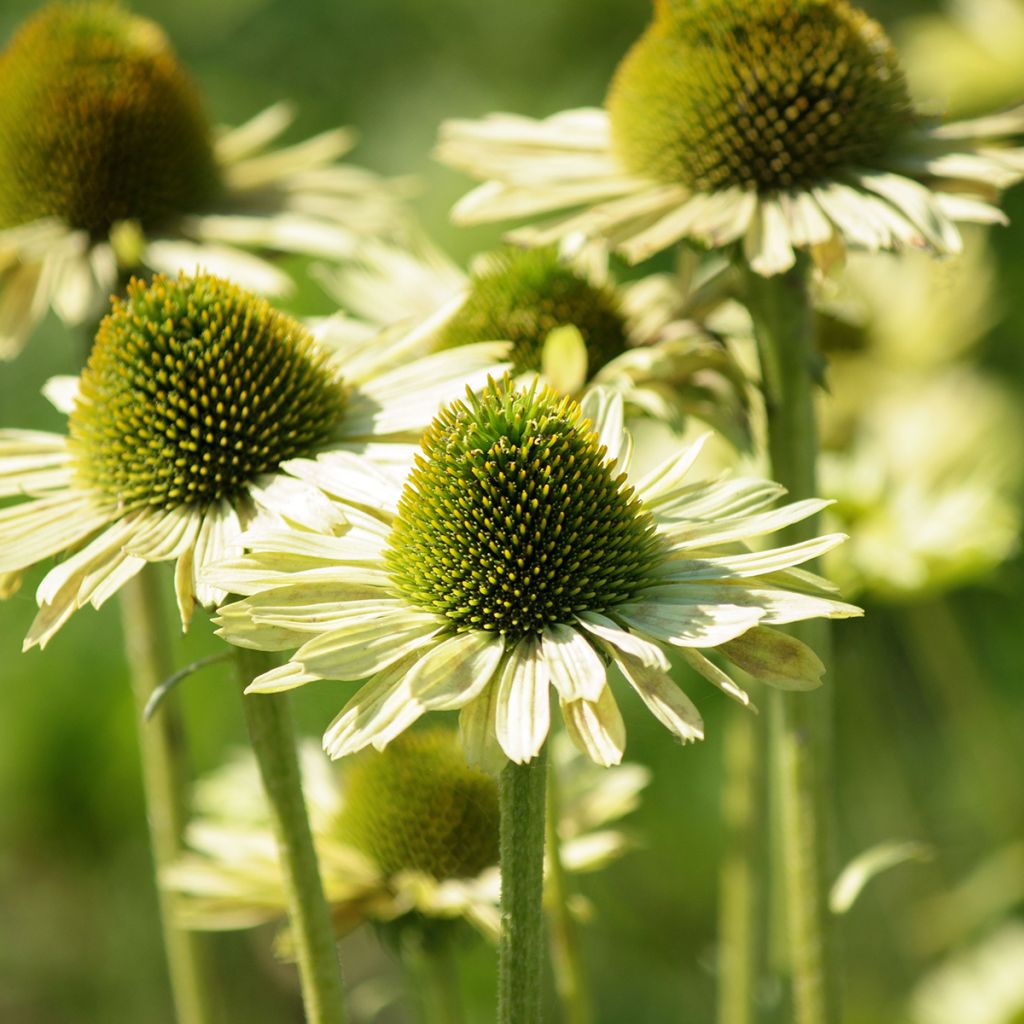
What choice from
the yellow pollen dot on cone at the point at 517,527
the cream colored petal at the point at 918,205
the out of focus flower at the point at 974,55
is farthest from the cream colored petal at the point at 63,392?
the out of focus flower at the point at 974,55

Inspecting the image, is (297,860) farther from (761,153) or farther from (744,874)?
(761,153)

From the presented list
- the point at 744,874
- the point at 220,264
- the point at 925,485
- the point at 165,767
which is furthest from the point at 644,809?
the point at 220,264

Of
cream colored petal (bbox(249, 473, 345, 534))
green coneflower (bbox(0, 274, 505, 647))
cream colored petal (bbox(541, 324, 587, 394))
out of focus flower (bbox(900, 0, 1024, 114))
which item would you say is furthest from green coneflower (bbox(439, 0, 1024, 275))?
out of focus flower (bbox(900, 0, 1024, 114))

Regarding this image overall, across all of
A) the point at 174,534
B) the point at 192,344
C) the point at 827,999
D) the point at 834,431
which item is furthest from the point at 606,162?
the point at 834,431

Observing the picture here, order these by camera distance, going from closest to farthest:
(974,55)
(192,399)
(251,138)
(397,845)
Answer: (192,399), (397,845), (251,138), (974,55)

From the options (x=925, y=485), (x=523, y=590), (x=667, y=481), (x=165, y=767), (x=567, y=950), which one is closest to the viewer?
(x=523, y=590)

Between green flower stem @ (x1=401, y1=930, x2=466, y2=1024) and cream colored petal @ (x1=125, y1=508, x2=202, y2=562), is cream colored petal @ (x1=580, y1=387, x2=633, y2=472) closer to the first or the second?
cream colored petal @ (x1=125, y1=508, x2=202, y2=562)

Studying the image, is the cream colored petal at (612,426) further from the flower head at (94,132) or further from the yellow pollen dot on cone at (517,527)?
the flower head at (94,132)

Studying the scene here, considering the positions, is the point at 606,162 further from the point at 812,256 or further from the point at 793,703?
the point at 793,703
